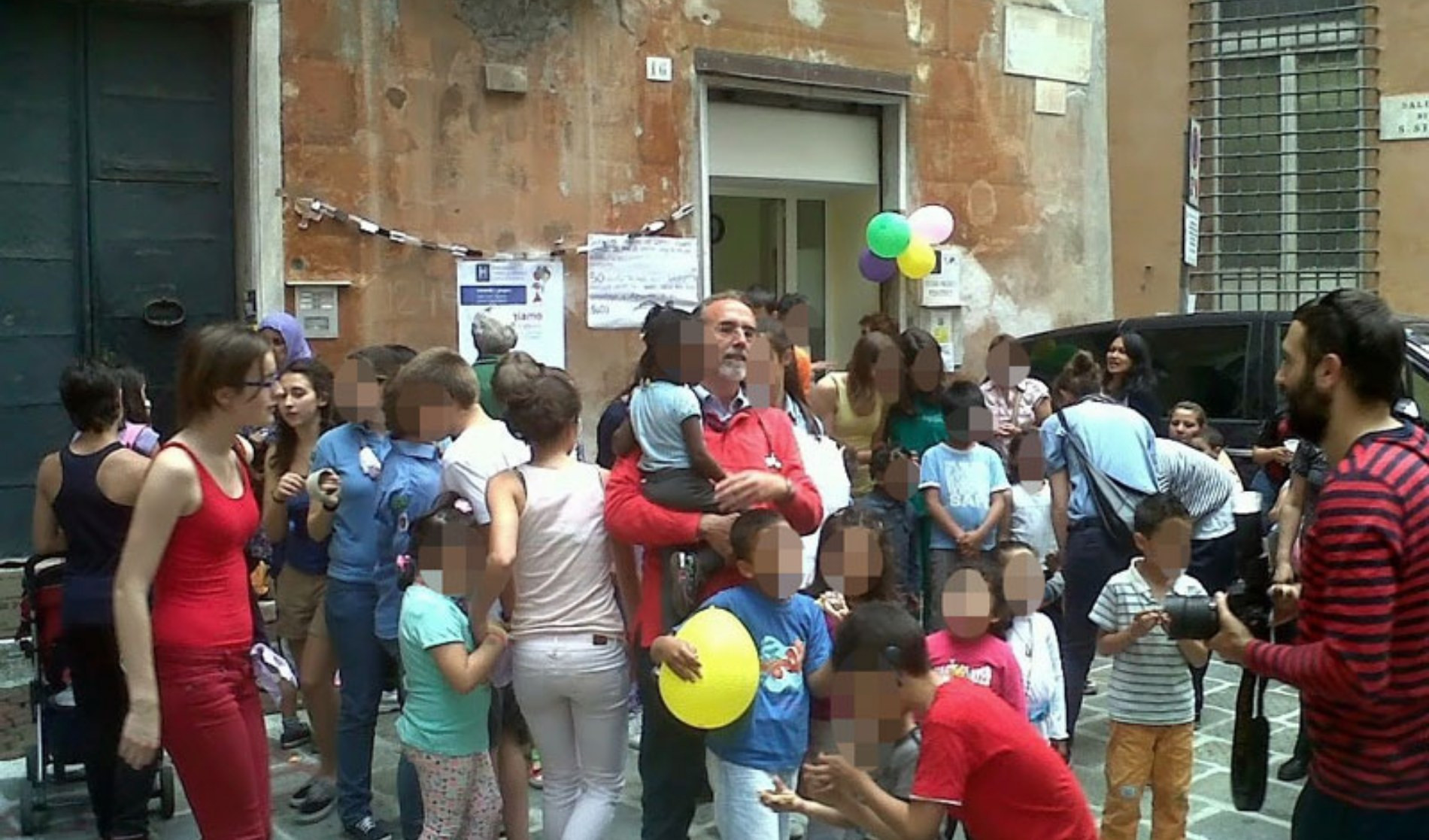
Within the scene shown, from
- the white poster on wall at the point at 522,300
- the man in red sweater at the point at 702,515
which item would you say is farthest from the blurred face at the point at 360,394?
the white poster on wall at the point at 522,300

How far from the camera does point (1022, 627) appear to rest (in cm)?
480

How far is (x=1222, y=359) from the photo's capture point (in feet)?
29.6

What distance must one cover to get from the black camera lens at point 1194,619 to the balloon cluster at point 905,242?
21.6 ft

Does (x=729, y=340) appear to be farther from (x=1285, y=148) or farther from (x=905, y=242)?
(x=1285, y=148)

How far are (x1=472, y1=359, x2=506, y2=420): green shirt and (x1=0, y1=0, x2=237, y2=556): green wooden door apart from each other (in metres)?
2.64

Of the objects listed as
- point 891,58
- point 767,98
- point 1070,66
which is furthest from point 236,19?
point 1070,66

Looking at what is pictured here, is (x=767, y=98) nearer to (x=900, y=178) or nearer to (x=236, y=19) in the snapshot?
(x=900, y=178)

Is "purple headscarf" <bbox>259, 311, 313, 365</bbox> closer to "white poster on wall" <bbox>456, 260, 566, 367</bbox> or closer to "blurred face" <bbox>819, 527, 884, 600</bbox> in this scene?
"white poster on wall" <bbox>456, 260, 566, 367</bbox>

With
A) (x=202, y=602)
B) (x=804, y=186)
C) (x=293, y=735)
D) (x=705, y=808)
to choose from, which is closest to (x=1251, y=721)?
(x=705, y=808)

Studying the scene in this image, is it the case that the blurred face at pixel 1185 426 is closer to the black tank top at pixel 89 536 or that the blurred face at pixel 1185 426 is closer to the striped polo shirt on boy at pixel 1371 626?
the striped polo shirt on boy at pixel 1371 626

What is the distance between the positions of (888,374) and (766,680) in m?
3.27

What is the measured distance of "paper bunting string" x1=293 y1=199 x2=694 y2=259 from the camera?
8.39 m

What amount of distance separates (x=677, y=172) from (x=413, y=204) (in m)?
1.92

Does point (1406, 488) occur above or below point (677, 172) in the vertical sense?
below
